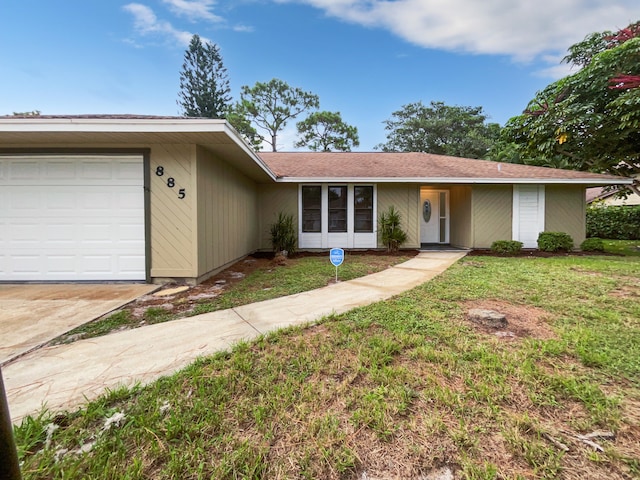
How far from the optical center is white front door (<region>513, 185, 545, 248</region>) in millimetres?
9242

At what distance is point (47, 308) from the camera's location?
3600 millimetres

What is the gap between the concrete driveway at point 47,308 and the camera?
2680mm

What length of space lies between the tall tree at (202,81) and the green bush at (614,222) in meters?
26.6

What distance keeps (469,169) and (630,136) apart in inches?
191

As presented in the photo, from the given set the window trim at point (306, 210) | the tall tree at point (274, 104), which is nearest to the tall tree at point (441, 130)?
the tall tree at point (274, 104)

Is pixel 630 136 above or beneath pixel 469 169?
above

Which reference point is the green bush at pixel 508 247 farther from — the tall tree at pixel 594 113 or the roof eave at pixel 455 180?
the tall tree at pixel 594 113

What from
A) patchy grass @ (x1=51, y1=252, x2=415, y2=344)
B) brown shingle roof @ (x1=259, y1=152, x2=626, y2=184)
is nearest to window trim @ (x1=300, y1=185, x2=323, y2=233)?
brown shingle roof @ (x1=259, y1=152, x2=626, y2=184)

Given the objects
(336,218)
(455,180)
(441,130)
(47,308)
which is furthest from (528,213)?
(441,130)

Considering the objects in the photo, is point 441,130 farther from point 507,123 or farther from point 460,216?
point 460,216

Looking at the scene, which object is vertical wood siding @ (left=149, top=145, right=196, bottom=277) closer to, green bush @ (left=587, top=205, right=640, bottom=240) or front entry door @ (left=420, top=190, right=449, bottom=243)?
front entry door @ (left=420, top=190, right=449, bottom=243)

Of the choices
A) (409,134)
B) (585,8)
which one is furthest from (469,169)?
(409,134)

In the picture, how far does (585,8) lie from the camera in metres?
9.51

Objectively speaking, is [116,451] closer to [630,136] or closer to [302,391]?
[302,391]
